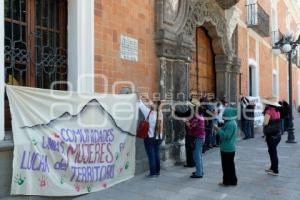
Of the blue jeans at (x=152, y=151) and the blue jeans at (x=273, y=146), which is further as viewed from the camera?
the blue jeans at (x=273, y=146)

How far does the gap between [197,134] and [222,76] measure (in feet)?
20.6

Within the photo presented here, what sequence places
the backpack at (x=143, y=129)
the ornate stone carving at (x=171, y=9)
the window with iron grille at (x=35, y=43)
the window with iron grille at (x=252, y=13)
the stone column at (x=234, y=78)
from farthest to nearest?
the window with iron grille at (x=252, y=13), the stone column at (x=234, y=78), the ornate stone carving at (x=171, y=9), the backpack at (x=143, y=129), the window with iron grille at (x=35, y=43)

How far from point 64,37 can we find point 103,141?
184 centimetres

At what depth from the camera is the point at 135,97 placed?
291 inches

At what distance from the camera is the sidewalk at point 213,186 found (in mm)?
6047

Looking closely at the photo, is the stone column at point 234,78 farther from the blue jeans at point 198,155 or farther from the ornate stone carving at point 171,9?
the blue jeans at point 198,155

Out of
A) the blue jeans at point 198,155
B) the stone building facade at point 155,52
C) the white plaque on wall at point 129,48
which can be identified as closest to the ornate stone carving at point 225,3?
the stone building facade at point 155,52

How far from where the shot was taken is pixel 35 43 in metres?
6.00

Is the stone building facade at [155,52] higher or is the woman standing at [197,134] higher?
the stone building facade at [155,52]

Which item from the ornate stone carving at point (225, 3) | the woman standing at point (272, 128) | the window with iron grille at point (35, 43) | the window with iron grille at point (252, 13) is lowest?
the woman standing at point (272, 128)

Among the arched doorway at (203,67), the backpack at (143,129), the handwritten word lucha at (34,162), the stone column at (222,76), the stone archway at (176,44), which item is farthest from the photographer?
the stone column at (222,76)

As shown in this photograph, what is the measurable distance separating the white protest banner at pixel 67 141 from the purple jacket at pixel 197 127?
130 centimetres

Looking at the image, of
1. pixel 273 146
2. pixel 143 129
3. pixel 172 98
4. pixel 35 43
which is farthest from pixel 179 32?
pixel 35 43

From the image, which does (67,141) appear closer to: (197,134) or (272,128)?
(197,134)
